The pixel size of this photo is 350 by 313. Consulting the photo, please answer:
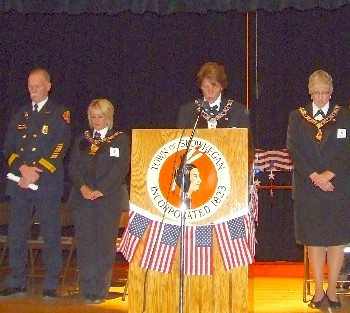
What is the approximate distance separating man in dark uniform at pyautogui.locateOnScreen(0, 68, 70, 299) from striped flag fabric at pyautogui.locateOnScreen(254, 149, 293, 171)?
2.48m

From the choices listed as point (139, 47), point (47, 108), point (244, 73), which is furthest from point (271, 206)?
point (47, 108)

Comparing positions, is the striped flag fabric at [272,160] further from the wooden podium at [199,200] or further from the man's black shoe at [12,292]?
the wooden podium at [199,200]

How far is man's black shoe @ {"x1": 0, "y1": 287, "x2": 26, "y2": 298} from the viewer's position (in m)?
6.88

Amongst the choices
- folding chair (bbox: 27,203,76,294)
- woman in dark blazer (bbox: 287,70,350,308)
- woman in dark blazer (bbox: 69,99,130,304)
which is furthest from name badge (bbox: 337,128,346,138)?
folding chair (bbox: 27,203,76,294)

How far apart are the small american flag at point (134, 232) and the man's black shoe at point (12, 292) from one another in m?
2.23

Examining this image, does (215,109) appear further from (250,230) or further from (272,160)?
(272,160)

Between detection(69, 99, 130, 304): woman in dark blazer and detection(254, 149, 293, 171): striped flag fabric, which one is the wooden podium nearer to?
detection(69, 99, 130, 304): woman in dark blazer

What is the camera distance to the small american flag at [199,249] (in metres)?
4.83

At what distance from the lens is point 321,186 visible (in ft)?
20.2

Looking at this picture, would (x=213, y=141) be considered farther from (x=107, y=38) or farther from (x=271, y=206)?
(x=107, y=38)

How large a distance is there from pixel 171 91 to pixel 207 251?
187 inches

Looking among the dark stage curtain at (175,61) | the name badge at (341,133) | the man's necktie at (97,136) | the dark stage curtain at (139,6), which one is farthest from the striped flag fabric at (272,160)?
the name badge at (341,133)

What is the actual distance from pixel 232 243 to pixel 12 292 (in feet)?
9.03

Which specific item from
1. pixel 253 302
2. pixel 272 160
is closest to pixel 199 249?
pixel 253 302
